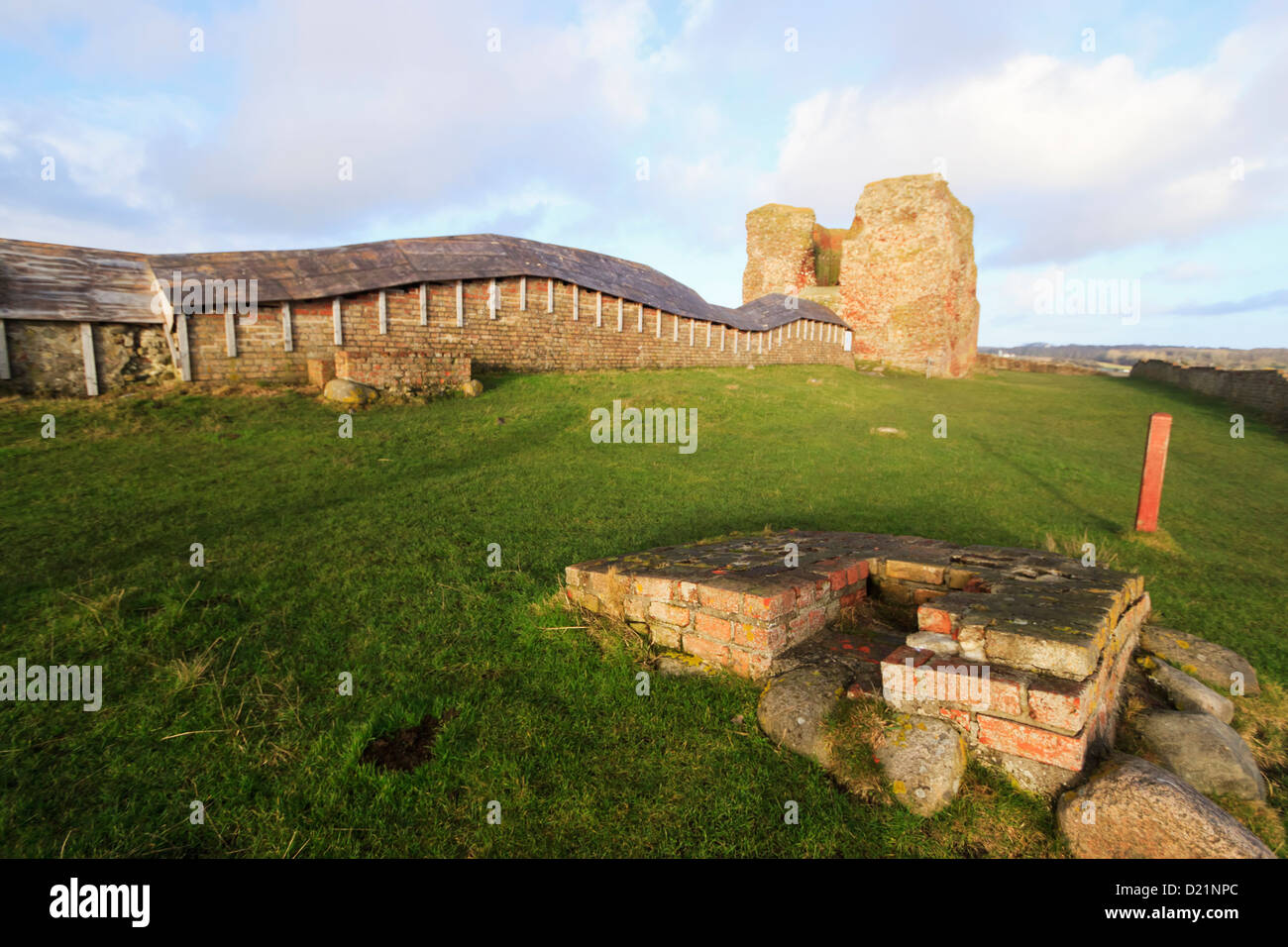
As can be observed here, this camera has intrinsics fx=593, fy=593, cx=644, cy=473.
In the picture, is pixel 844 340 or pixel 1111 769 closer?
pixel 1111 769

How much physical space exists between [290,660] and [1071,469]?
1381 centimetres

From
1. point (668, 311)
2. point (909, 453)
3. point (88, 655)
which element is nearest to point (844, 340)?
point (668, 311)

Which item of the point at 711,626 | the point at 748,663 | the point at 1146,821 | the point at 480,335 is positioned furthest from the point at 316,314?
the point at 1146,821

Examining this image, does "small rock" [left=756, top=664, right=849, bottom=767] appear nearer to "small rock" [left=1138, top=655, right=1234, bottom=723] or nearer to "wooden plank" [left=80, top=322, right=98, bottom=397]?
"small rock" [left=1138, top=655, right=1234, bottom=723]

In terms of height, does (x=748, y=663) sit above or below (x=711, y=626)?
below

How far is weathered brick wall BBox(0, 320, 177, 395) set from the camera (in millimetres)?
11227

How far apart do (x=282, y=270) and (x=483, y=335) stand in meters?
4.81

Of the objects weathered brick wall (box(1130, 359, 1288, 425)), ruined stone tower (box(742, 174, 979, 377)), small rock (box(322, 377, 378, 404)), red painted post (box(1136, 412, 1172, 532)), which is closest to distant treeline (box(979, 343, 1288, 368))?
weathered brick wall (box(1130, 359, 1288, 425))

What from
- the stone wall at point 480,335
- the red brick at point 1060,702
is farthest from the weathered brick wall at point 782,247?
the red brick at point 1060,702

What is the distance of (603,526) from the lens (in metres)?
7.04

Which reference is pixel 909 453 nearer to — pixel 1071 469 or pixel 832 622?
pixel 1071 469

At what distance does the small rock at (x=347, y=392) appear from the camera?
489 inches

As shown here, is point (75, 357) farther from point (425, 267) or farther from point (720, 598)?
point (720, 598)

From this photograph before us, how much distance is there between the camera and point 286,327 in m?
13.3
